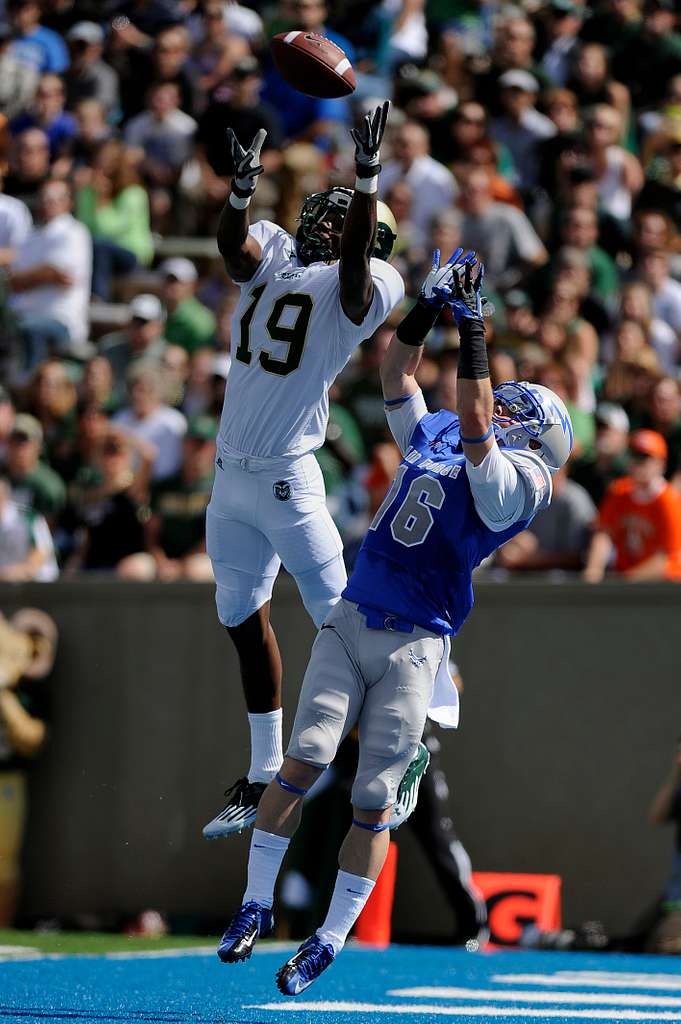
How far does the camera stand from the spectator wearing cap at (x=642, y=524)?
970 cm

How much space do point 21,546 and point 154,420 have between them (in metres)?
1.25

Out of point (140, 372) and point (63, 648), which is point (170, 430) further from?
point (63, 648)

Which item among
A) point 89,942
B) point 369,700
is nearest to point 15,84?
point 89,942

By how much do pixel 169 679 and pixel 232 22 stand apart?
6.61m

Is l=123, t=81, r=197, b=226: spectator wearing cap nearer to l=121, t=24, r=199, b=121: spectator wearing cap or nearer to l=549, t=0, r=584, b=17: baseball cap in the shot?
l=121, t=24, r=199, b=121: spectator wearing cap

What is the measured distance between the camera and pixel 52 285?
41.0 feet

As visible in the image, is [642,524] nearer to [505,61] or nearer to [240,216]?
[240,216]

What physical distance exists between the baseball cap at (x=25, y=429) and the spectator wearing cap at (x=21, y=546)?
42 centimetres

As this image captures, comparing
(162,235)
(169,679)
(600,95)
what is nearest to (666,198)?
(600,95)

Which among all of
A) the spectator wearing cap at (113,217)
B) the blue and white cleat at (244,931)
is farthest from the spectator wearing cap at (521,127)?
the blue and white cleat at (244,931)

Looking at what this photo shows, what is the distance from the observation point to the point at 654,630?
954 centimetres

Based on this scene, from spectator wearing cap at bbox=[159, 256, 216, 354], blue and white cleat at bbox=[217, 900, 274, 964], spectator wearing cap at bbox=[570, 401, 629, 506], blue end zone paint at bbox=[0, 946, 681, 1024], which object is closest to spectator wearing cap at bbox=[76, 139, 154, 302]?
spectator wearing cap at bbox=[159, 256, 216, 354]

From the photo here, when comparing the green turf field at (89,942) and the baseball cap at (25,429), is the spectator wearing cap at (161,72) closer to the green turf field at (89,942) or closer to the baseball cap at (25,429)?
the baseball cap at (25,429)

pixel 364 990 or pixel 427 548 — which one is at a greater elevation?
pixel 427 548
